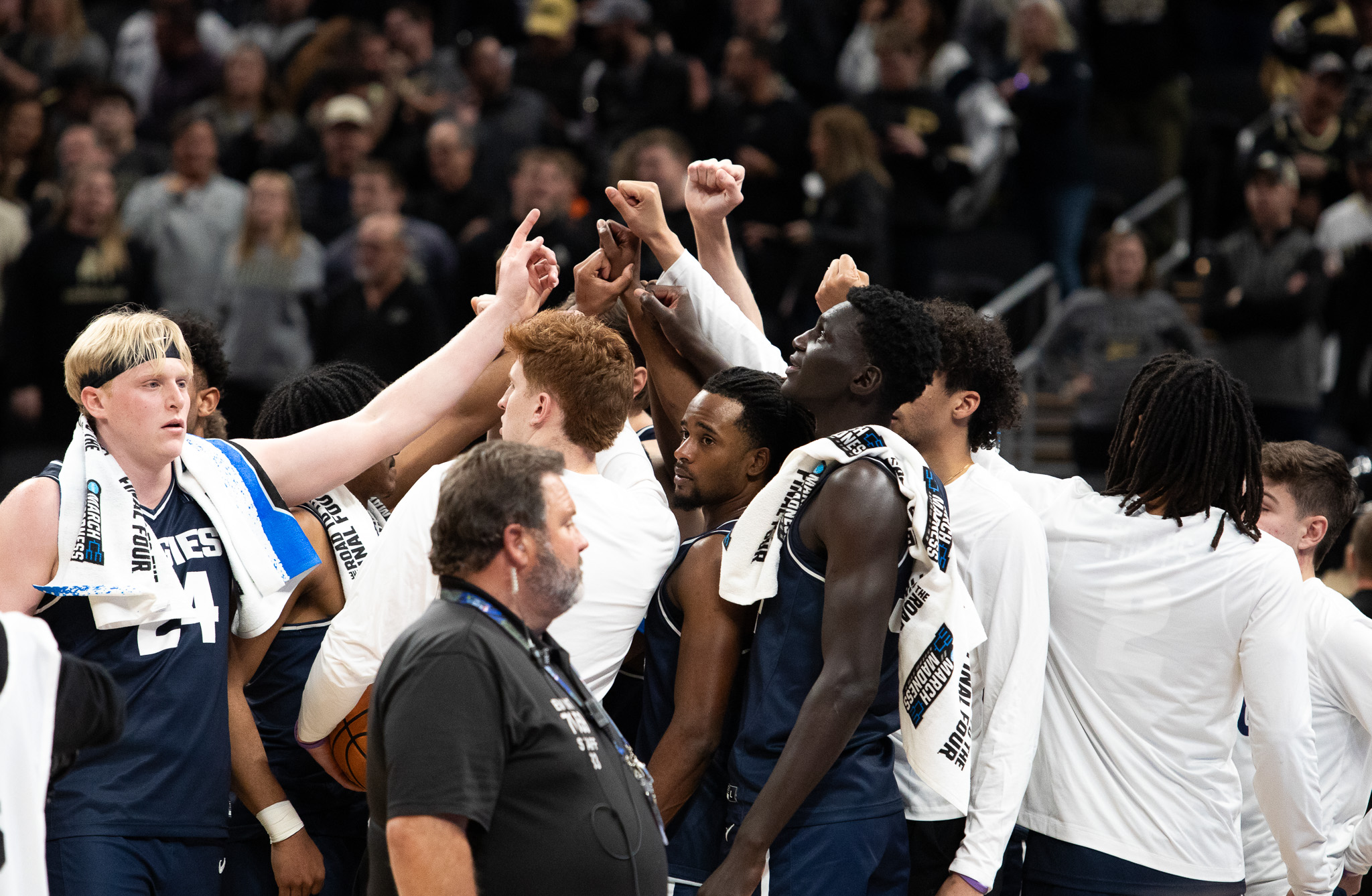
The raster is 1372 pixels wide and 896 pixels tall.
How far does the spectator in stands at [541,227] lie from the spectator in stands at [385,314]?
1.47 feet

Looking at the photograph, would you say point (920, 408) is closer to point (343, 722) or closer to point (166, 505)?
point (343, 722)

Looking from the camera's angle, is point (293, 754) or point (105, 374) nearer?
point (105, 374)

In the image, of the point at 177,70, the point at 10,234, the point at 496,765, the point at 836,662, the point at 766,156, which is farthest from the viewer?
the point at 177,70

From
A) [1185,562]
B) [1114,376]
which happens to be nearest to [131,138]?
[1114,376]

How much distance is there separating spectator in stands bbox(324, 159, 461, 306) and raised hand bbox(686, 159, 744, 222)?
432cm

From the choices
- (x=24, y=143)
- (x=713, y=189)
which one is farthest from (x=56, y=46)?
(x=713, y=189)

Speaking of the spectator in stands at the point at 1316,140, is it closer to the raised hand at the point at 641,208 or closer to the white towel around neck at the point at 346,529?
the raised hand at the point at 641,208

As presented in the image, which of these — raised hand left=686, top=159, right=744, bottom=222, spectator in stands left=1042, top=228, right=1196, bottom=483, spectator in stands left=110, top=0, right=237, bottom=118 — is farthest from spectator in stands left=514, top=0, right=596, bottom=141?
raised hand left=686, top=159, right=744, bottom=222

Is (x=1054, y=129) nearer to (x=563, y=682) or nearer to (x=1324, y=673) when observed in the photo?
(x=1324, y=673)

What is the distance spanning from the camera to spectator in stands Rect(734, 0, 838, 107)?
10008mm

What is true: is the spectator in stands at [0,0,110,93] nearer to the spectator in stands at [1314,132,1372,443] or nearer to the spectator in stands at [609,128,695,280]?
the spectator in stands at [609,128,695,280]

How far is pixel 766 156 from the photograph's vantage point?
886cm

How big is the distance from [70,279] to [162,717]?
5.70 metres

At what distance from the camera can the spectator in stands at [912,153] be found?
8.89 meters
